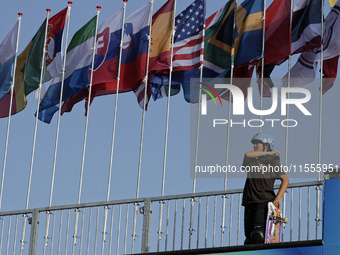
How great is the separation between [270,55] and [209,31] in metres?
1.73

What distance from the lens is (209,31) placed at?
68.5 feet

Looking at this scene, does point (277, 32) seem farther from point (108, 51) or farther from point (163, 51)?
point (108, 51)

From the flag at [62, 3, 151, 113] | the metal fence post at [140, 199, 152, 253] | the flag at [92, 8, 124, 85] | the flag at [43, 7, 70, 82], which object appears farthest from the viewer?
the flag at [43, 7, 70, 82]

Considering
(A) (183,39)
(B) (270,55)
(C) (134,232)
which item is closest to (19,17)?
(A) (183,39)

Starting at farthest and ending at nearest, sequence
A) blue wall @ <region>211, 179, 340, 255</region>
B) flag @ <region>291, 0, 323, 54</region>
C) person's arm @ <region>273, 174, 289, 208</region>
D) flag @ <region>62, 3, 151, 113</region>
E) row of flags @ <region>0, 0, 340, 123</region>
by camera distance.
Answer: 1. flag @ <region>62, 3, 151, 113</region>
2. row of flags @ <region>0, 0, 340, 123</region>
3. flag @ <region>291, 0, 323, 54</region>
4. person's arm @ <region>273, 174, 289, 208</region>
5. blue wall @ <region>211, 179, 340, 255</region>

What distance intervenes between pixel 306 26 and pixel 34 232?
21.5 feet

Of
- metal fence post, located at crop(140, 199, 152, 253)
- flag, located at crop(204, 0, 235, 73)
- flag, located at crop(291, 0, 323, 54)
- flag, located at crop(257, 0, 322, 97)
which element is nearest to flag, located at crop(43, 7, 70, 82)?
flag, located at crop(204, 0, 235, 73)

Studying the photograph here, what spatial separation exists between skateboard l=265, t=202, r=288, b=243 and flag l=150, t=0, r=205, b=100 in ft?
24.3

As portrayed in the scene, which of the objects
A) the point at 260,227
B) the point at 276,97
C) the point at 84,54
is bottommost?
the point at 260,227

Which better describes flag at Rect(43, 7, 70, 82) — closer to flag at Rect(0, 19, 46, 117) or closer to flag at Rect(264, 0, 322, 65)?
flag at Rect(0, 19, 46, 117)

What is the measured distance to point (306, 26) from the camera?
19172 millimetres

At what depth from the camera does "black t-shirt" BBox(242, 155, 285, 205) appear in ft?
44.1

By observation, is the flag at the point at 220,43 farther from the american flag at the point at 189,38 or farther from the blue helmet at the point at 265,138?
the blue helmet at the point at 265,138

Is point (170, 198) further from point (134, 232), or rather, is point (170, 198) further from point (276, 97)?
point (276, 97)
